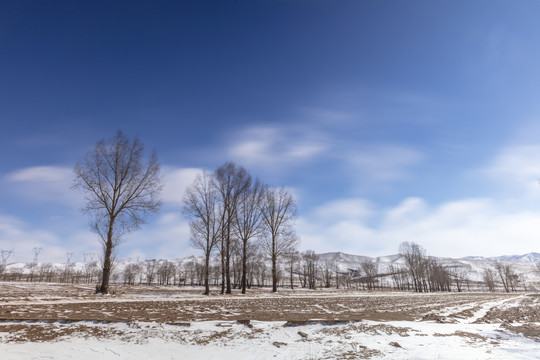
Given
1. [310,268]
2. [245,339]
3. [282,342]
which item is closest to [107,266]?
[245,339]

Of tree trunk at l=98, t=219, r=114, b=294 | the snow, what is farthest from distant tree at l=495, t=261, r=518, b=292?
tree trunk at l=98, t=219, r=114, b=294

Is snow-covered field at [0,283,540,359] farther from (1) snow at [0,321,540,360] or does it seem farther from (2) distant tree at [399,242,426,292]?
(2) distant tree at [399,242,426,292]

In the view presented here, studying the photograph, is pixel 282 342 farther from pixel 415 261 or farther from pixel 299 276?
pixel 299 276

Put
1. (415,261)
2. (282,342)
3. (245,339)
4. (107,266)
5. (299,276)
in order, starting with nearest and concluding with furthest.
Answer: (282,342) → (245,339) → (107,266) → (415,261) → (299,276)

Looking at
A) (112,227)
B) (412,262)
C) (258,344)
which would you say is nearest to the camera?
(258,344)

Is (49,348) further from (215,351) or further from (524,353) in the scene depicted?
(524,353)

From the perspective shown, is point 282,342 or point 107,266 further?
point 107,266

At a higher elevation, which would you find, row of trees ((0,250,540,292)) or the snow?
the snow

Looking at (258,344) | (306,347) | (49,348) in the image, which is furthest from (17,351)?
(306,347)

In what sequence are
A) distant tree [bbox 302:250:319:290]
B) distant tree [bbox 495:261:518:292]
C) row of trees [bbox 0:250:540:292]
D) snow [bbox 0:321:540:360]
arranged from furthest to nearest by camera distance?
distant tree [bbox 495:261:518:292] → distant tree [bbox 302:250:319:290] → row of trees [bbox 0:250:540:292] → snow [bbox 0:321:540:360]

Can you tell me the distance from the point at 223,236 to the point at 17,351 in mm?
23569

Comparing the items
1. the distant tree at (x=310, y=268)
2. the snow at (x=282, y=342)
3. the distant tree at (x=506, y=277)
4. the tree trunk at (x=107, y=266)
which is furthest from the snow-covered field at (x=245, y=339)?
the distant tree at (x=506, y=277)

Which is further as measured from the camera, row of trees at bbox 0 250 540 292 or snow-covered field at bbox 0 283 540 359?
row of trees at bbox 0 250 540 292

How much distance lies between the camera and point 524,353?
7141 millimetres
